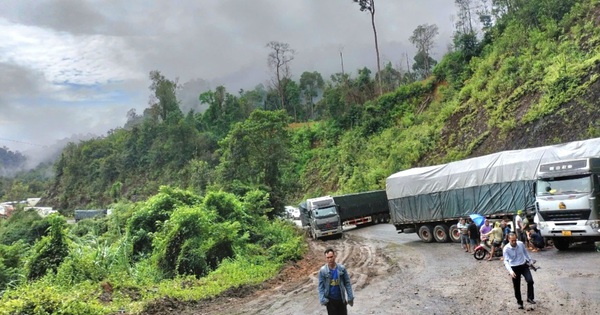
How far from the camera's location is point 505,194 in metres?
18.9

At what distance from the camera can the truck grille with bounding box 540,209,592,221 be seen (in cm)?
1462

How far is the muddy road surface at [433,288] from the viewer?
10.0m

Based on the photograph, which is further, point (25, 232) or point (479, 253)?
point (25, 232)

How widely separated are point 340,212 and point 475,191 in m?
15.2

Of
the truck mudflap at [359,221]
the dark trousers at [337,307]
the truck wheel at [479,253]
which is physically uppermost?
the dark trousers at [337,307]

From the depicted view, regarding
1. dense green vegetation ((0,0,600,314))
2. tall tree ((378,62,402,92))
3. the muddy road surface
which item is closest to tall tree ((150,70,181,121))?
dense green vegetation ((0,0,600,314))

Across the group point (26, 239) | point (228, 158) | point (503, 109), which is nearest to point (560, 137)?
point (503, 109)

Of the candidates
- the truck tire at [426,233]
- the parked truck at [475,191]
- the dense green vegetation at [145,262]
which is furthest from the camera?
the truck tire at [426,233]

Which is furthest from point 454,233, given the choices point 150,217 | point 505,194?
point 150,217

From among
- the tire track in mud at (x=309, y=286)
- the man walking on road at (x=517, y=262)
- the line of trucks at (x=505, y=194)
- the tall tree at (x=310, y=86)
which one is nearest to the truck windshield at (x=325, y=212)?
→ the line of trucks at (x=505, y=194)

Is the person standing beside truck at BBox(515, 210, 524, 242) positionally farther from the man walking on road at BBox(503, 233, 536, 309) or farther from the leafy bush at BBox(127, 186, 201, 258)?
the leafy bush at BBox(127, 186, 201, 258)

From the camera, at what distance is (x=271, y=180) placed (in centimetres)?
3841

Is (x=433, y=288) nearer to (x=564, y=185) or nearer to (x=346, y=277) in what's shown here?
(x=346, y=277)

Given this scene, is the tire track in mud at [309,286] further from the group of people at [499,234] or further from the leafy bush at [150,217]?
the leafy bush at [150,217]
